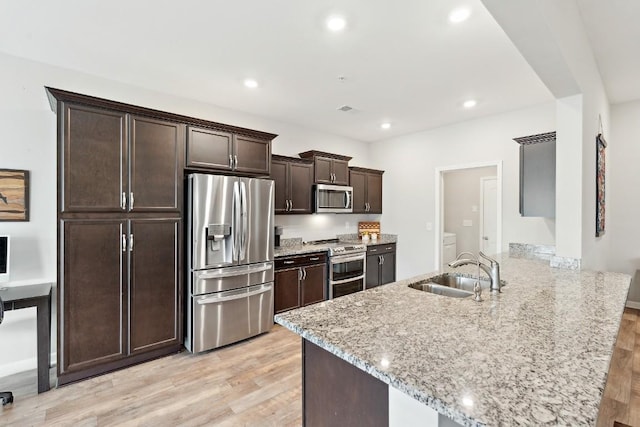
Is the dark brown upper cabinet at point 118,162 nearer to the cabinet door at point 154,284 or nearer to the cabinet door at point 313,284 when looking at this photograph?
the cabinet door at point 154,284

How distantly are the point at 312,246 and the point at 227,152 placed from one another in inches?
75.1

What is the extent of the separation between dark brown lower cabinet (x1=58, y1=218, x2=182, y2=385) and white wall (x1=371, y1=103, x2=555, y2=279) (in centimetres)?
373

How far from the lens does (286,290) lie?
3846 millimetres

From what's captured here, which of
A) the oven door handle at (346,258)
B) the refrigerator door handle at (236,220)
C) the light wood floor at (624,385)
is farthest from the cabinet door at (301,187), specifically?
the light wood floor at (624,385)

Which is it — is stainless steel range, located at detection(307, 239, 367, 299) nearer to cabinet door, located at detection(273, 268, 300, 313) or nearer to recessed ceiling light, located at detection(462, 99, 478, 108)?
cabinet door, located at detection(273, 268, 300, 313)

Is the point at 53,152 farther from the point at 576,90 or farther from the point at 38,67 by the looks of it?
the point at 576,90

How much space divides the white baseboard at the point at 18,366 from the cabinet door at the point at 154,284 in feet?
2.74

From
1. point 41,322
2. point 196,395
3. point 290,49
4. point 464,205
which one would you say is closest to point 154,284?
point 41,322

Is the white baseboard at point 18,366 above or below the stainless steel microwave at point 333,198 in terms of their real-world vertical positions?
below

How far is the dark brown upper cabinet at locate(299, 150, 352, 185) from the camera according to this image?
15.3ft

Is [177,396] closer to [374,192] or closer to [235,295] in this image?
[235,295]

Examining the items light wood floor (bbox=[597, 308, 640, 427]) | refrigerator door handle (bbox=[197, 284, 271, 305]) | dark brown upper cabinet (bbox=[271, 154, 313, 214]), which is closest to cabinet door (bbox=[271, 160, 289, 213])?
dark brown upper cabinet (bbox=[271, 154, 313, 214])

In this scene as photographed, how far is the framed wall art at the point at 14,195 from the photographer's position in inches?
101

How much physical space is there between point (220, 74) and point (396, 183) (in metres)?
3.54
